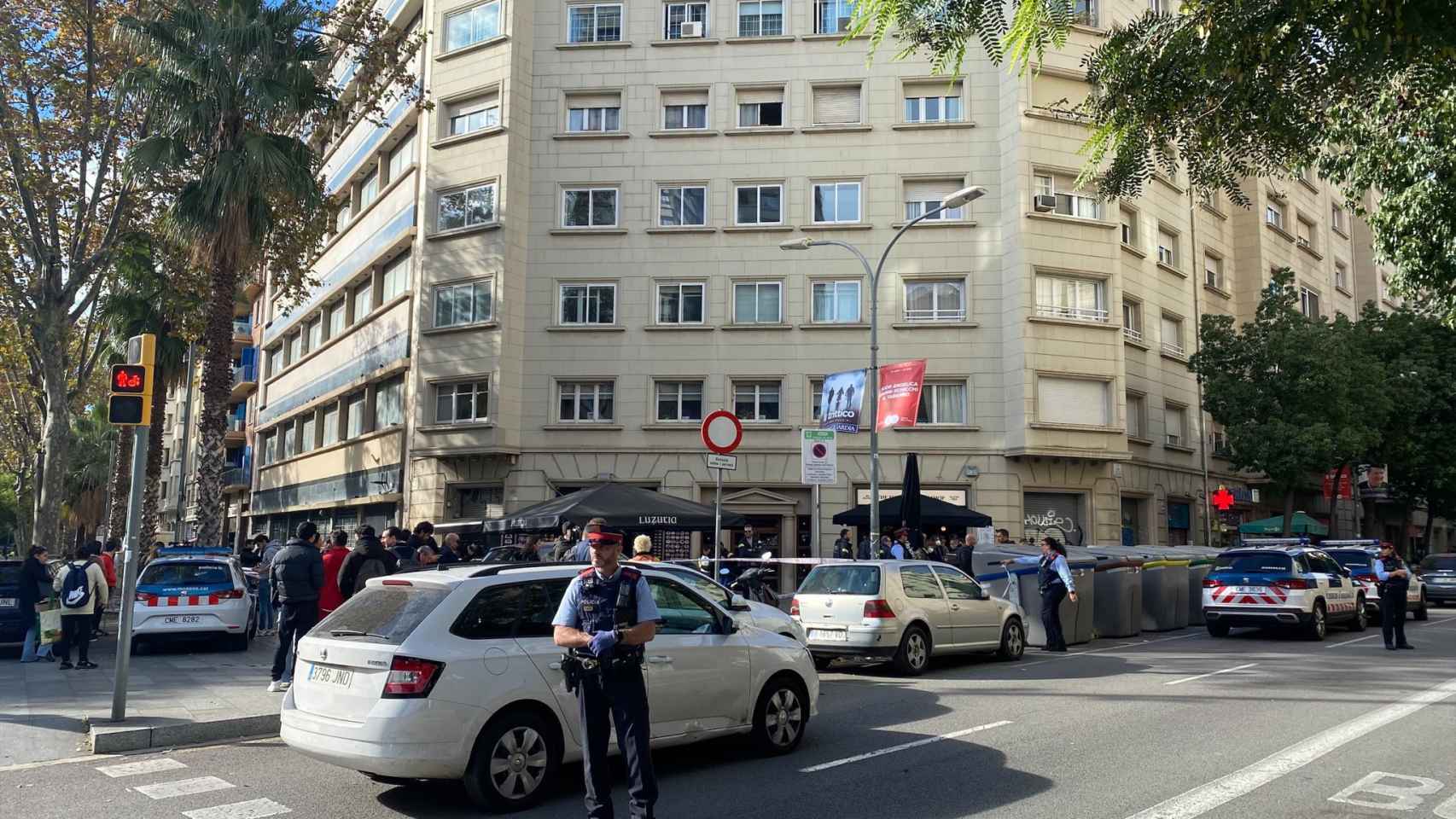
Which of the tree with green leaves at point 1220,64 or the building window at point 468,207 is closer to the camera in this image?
the tree with green leaves at point 1220,64

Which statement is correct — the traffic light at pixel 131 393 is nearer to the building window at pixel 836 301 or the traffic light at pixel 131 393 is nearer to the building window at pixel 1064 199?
the building window at pixel 836 301

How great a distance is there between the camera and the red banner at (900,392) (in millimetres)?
18062

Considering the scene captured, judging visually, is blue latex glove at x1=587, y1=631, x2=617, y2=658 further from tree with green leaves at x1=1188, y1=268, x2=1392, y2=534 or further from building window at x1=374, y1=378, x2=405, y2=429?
tree with green leaves at x1=1188, y1=268, x2=1392, y2=534

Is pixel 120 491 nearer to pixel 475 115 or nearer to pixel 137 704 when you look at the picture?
pixel 475 115

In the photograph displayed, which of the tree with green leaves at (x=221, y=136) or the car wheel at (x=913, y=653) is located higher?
the tree with green leaves at (x=221, y=136)

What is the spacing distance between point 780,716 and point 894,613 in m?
4.98

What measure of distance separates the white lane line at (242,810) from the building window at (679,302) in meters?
22.9

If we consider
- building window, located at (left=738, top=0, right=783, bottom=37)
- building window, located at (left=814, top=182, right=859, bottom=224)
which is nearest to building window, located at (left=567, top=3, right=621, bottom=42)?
building window, located at (left=738, top=0, right=783, bottom=37)

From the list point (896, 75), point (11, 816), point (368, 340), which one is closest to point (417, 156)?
point (368, 340)

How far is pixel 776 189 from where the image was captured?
29.6 metres

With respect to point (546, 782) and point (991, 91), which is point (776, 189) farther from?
point (546, 782)

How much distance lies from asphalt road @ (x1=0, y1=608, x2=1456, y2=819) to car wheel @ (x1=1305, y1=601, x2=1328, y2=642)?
635cm

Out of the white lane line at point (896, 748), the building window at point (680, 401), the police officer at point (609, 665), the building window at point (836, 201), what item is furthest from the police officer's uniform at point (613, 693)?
the building window at point (836, 201)

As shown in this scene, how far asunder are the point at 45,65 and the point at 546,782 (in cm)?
1977
